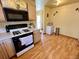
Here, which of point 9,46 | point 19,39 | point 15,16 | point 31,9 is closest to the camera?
point 9,46

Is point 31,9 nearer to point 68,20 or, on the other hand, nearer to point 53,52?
point 53,52

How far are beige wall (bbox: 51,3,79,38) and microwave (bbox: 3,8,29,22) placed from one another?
10.1 feet

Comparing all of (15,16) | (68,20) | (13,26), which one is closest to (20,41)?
(13,26)

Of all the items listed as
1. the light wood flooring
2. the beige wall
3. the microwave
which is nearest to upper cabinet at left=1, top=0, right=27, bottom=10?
the microwave

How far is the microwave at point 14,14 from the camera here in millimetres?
2162

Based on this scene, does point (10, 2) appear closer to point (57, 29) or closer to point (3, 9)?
point (3, 9)

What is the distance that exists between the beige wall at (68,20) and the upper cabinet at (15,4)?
3160 millimetres

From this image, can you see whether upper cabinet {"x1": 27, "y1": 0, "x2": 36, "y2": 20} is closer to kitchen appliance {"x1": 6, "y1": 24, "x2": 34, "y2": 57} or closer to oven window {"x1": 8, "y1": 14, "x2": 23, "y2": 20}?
oven window {"x1": 8, "y1": 14, "x2": 23, "y2": 20}

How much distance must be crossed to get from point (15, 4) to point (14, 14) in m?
0.38

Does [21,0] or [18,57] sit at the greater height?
[21,0]

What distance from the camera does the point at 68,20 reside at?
4445 millimetres

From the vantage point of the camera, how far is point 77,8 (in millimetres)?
3828

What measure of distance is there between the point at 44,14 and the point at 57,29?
5.53 feet

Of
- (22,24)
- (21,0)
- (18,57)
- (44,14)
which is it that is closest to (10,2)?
(21,0)
